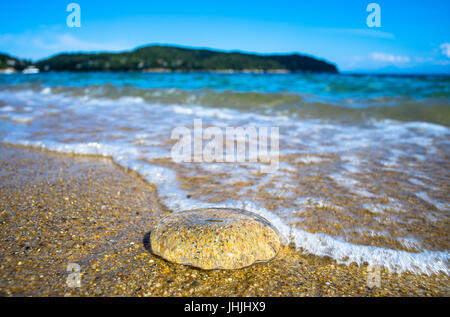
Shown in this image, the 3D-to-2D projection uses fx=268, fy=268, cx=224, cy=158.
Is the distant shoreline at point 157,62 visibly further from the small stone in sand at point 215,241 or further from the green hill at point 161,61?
the small stone in sand at point 215,241

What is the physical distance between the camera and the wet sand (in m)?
1.40

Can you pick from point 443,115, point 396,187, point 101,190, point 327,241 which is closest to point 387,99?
point 443,115

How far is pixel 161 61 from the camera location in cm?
4697

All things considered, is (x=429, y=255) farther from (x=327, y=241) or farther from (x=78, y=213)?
(x=78, y=213)

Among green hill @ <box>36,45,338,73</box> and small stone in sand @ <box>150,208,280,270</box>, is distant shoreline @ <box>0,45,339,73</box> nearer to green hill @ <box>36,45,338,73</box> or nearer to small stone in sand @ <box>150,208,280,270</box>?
green hill @ <box>36,45,338,73</box>

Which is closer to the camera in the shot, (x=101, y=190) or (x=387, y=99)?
(x=101, y=190)

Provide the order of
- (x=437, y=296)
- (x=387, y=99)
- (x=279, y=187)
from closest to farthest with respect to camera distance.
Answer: (x=437, y=296) < (x=279, y=187) < (x=387, y=99)

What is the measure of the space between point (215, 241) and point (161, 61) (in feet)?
164

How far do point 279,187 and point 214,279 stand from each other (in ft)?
4.83

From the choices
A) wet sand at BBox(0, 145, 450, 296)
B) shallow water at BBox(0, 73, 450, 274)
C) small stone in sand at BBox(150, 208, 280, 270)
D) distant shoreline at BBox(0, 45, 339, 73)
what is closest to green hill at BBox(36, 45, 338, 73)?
distant shoreline at BBox(0, 45, 339, 73)

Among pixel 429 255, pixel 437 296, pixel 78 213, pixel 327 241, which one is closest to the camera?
pixel 437 296

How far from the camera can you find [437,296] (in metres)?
1.44

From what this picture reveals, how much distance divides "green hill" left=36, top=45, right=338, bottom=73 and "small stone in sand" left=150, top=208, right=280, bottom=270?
46882mm

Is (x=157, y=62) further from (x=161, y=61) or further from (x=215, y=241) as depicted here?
(x=215, y=241)
